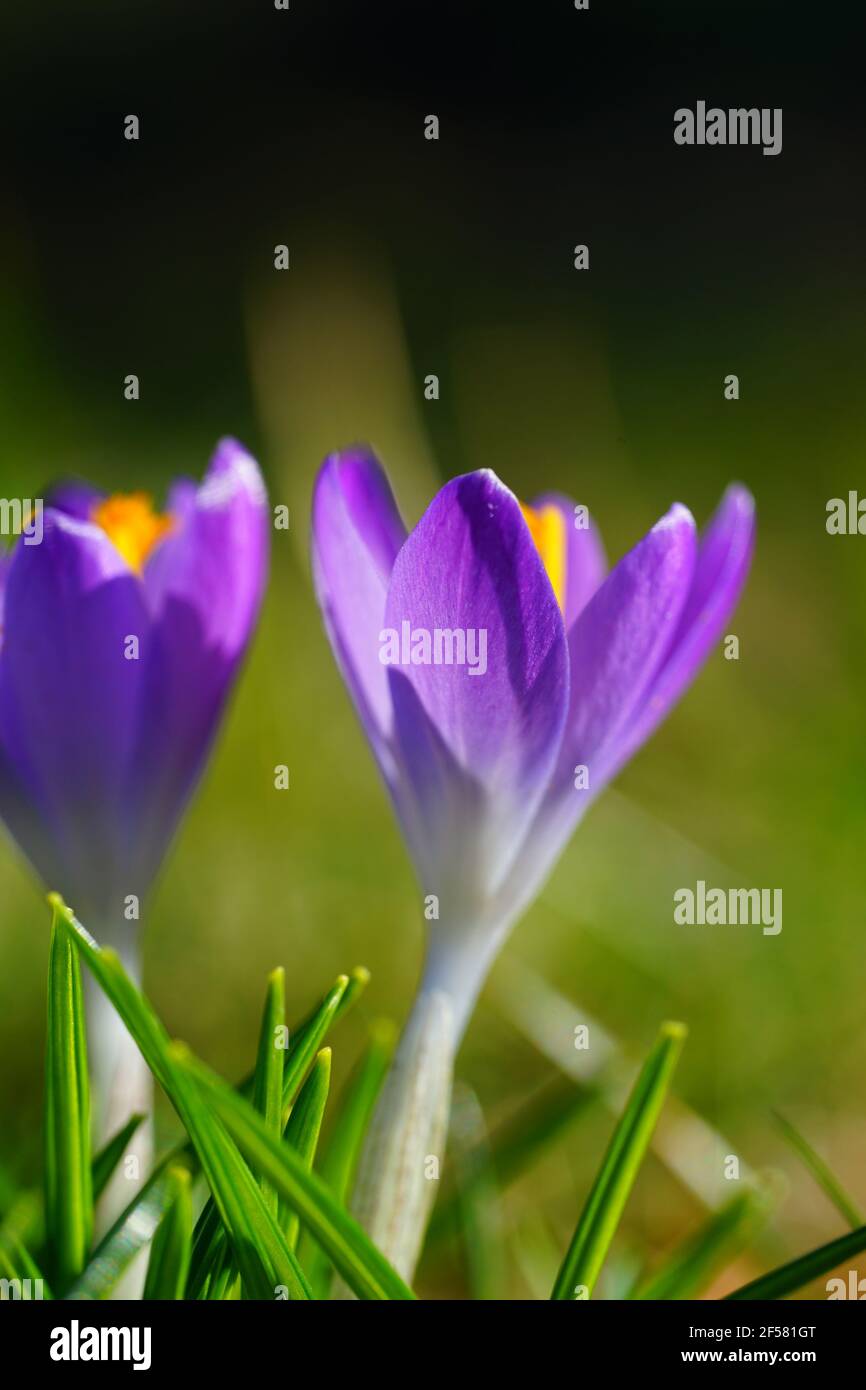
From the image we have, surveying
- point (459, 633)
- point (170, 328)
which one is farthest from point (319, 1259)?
point (170, 328)

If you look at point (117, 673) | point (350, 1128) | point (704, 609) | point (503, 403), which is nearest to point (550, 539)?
point (704, 609)

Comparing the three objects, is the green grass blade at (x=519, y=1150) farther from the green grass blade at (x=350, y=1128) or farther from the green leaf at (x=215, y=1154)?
the green leaf at (x=215, y=1154)

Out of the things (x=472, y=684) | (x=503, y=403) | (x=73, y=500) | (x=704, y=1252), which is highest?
(x=503, y=403)

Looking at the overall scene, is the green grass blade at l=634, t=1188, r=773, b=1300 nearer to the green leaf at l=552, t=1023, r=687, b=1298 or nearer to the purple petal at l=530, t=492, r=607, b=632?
the green leaf at l=552, t=1023, r=687, b=1298

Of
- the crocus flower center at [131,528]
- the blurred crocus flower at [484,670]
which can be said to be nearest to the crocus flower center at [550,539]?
the blurred crocus flower at [484,670]

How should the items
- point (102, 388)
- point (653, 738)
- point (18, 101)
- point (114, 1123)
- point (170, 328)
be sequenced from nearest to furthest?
point (114, 1123) < point (653, 738) < point (18, 101) < point (102, 388) < point (170, 328)

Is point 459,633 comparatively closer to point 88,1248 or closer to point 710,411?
point 88,1248

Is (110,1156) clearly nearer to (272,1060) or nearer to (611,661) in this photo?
(272,1060)
